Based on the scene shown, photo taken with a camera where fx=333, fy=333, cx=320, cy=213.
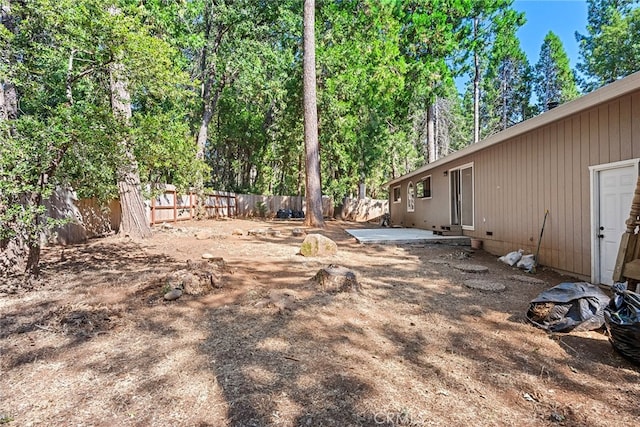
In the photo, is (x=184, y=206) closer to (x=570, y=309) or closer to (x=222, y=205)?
(x=222, y=205)

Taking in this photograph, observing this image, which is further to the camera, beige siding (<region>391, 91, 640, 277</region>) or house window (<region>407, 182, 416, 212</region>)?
house window (<region>407, 182, 416, 212</region>)

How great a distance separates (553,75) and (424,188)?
20.7 m

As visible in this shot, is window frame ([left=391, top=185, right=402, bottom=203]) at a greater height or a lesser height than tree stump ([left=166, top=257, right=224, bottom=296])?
greater

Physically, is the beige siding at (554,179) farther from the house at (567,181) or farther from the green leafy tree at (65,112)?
the green leafy tree at (65,112)

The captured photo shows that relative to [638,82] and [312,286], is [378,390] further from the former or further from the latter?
[638,82]

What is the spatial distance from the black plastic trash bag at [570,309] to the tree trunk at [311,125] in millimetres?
8595

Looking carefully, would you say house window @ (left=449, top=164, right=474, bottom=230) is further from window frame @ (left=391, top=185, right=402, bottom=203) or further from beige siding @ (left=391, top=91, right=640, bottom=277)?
window frame @ (left=391, top=185, right=402, bottom=203)

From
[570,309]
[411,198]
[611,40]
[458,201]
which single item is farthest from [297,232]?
[611,40]

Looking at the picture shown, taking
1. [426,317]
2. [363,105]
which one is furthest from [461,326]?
[363,105]

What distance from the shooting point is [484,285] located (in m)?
4.46

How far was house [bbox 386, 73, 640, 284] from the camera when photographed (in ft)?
13.7

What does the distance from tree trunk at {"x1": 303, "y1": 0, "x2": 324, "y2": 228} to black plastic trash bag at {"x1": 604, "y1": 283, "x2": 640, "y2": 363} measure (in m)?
9.23

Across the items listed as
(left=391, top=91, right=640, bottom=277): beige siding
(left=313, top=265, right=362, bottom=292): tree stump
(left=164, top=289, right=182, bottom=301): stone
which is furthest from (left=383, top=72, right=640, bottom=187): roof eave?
(left=164, top=289, right=182, bottom=301): stone

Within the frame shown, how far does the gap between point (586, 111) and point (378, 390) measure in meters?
4.98
